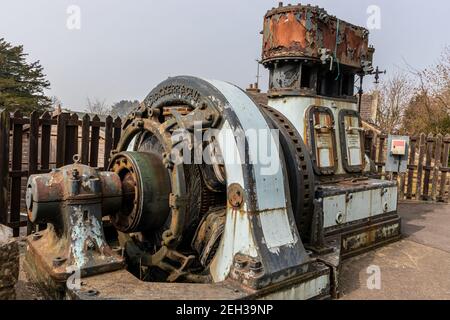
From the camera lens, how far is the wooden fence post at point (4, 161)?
5.06 m

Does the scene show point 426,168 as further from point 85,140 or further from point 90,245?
point 90,245

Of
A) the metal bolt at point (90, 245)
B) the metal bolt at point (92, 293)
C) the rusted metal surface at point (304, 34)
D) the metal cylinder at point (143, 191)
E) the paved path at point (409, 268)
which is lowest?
the paved path at point (409, 268)

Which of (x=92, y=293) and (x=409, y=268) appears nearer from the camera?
(x=92, y=293)

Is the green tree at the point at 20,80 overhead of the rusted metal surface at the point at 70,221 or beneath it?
overhead

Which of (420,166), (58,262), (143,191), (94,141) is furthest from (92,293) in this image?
(420,166)

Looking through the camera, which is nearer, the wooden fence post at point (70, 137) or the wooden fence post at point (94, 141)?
the wooden fence post at point (70, 137)

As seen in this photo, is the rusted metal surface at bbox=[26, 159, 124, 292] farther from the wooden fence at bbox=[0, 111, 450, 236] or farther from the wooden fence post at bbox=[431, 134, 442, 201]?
the wooden fence post at bbox=[431, 134, 442, 201]

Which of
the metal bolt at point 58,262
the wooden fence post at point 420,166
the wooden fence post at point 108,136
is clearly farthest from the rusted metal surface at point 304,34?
the wooden fence post at point 420,166

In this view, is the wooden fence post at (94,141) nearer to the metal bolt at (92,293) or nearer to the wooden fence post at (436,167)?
the metal bolt at (92,293)

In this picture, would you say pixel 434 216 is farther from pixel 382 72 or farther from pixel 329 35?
pixel 329 35

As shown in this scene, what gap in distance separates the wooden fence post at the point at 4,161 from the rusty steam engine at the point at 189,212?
6.77ft

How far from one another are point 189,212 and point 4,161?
330 cm

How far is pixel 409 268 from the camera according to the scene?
4574 millimetres

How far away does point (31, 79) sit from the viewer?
26.8 meters
